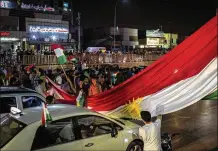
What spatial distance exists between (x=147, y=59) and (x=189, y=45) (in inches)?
1449

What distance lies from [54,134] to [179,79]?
2.26m

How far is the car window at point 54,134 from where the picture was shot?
5.36 meters

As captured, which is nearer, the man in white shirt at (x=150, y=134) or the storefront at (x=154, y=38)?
the man in white shirt at (x=150, y=134)

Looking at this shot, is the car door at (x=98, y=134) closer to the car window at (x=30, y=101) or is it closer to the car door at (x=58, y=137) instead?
the car door at (x=58, y=137)

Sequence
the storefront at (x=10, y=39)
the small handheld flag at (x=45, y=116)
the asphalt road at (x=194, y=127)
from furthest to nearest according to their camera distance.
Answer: the storefront at (x=10, y=39)
the asphalt road at (x=194, y=127)
the small handheld flag at (x=45, y=116)

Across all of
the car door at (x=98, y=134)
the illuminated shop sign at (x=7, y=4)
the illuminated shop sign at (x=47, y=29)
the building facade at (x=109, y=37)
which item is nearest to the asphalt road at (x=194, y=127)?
the car door at (x=98, y=134)

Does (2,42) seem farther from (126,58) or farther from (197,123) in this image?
(197,123)

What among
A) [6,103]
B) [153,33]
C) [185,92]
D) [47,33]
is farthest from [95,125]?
[153,33]

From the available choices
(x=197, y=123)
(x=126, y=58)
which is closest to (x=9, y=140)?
(x=197, y=123)

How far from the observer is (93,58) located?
106 ft

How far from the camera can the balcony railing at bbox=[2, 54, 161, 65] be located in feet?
85.9

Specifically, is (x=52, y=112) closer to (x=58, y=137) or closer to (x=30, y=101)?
(x=58, y=137)

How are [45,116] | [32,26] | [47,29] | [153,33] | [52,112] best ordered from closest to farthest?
[45,116] < [52,112] < [32,26] < [47,29] < [153,33]

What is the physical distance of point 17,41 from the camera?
4966cm
